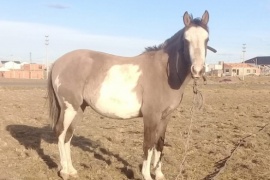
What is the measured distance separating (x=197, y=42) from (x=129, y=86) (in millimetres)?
1479

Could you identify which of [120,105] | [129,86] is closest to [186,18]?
[129,86]

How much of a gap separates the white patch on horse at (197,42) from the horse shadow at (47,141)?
250 centimetres

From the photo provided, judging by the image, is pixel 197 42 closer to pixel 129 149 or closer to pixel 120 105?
pixel 120 105

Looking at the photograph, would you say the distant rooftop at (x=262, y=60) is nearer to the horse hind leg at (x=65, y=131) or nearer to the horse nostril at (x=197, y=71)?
the horse hind leg at (x=65, y=131)

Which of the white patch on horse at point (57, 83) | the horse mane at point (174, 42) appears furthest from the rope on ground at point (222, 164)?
the white patch on horse at point (57, 83)

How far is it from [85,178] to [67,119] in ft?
3.72

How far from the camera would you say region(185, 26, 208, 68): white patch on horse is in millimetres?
5238

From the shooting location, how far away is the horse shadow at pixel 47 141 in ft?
23.1

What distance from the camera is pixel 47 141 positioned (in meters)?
8.82

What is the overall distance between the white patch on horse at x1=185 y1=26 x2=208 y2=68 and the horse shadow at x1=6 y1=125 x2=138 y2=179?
2.50 m

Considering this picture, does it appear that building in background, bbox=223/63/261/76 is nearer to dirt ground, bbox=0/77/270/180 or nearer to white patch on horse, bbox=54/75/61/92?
dirt ground, bbox=0/77/270/180

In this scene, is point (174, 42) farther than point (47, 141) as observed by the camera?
No

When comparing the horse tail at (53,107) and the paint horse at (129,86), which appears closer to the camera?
the paint horse at (129,86)

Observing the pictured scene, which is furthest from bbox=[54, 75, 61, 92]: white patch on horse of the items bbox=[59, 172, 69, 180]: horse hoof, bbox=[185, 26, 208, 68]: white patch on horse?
bbox=[185, 26, 208, 68]: white patch on horse
